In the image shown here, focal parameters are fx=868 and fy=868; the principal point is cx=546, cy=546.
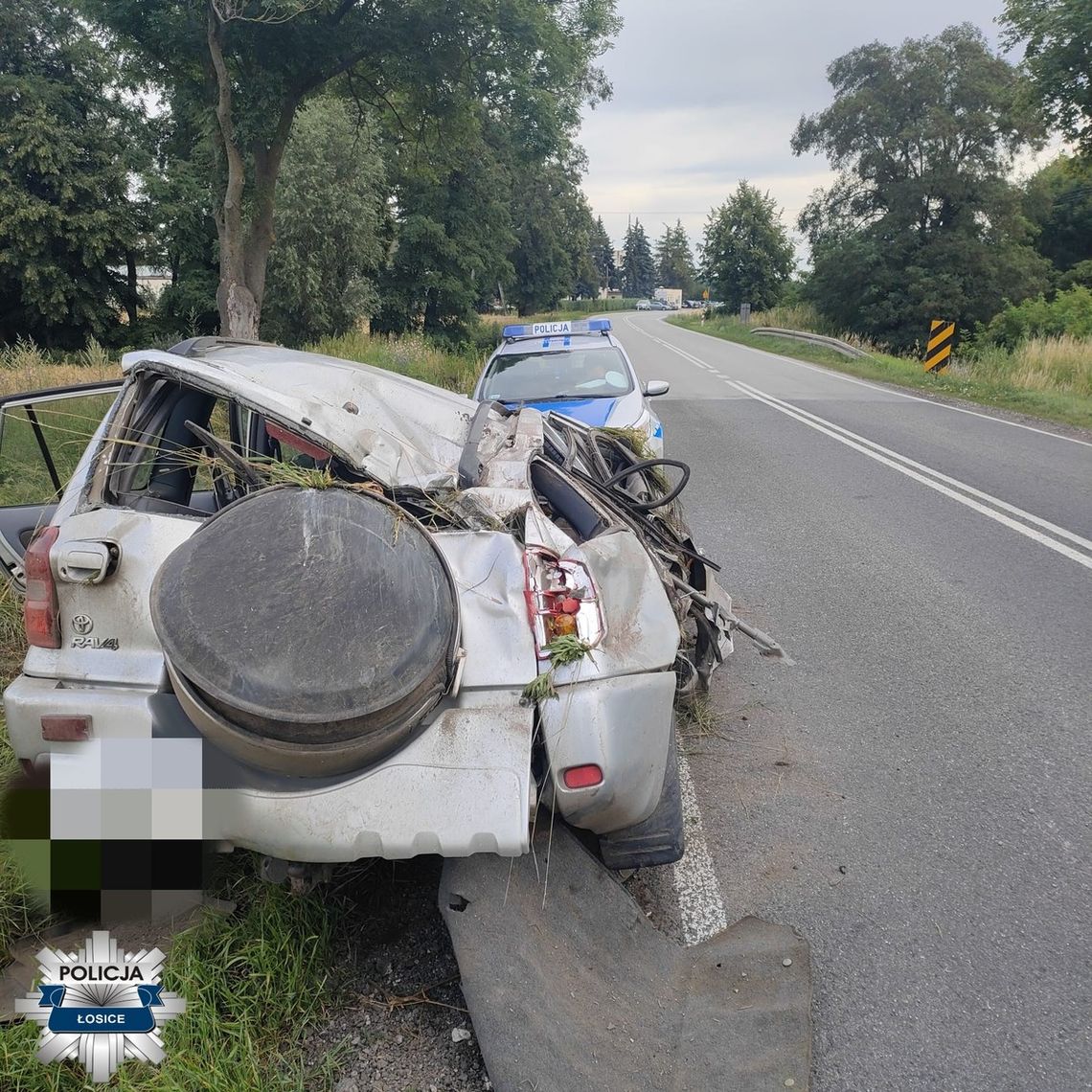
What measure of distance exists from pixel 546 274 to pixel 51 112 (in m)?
41.8

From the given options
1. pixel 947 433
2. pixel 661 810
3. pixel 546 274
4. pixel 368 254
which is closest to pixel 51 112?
pixel 368 254

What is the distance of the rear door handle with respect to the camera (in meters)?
2.42

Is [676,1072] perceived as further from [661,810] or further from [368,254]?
[368,254]

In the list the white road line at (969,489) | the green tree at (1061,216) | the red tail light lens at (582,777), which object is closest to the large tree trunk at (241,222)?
the white road line at (969,489)

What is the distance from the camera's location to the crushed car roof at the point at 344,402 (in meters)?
2.78

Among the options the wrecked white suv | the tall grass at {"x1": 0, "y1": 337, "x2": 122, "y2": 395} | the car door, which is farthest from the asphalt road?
the tall grass at {"x1": 0, "y1": 337, "x2": 122, "y2": 395}

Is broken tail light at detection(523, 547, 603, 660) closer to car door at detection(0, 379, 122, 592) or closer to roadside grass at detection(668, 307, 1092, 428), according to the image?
car door at detection(0, 379, 122, 592)

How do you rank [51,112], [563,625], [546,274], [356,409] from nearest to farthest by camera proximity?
[563,625]
[356,409]
[51,112]
[546,274]

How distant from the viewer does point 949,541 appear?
22.7 ft

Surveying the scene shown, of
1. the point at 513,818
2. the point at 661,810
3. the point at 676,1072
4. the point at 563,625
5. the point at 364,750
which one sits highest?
the point at 563,625

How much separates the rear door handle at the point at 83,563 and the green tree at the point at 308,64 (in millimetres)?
9425

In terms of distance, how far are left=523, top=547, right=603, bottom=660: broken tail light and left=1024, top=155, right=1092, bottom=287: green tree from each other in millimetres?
43418

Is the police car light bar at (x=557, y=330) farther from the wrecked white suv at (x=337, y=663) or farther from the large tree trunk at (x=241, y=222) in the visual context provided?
the wrecked white suv at (x=337, y=663)

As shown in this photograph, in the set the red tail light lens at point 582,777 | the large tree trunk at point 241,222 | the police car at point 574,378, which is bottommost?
the red tail light lens at point 582,777
